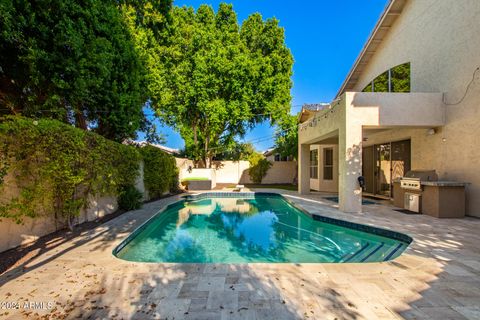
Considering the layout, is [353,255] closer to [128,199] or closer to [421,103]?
[421,103]

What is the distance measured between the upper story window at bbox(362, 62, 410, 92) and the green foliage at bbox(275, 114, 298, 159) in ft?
23.3

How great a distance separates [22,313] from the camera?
267cm

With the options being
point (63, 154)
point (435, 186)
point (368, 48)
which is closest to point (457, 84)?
point (435, 186)

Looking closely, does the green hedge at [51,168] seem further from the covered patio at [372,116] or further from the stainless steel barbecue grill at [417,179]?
the stainless steel barbecue grill at [417,179]

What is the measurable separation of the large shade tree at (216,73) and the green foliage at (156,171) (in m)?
5.15

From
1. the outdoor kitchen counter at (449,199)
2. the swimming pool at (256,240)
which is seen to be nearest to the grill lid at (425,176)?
the outdoor kitchen counter at (449,199)

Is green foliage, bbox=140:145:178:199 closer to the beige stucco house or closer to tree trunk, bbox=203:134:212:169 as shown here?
tree trunk, bbox=203:134:212:169

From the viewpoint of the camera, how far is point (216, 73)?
54.4 ft

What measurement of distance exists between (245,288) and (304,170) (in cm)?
1159

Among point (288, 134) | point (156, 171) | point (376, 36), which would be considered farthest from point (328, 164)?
point (156, 171)

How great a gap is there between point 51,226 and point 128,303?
4235mm

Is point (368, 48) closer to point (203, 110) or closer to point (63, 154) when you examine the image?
point (203, 110)

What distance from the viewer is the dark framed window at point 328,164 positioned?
50.4 ft

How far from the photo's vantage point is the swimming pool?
17.2ft
